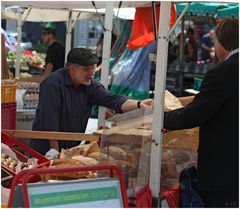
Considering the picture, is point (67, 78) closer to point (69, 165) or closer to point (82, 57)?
point (82, 57)

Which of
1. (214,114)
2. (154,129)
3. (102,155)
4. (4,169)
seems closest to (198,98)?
(214,114)

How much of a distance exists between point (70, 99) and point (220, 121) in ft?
5.92

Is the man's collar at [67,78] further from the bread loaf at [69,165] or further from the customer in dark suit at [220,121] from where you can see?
the customer in dark suit at [220,121]

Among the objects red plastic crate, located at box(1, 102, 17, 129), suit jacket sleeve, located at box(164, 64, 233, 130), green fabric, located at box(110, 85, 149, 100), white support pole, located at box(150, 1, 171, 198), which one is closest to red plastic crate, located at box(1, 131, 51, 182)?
white support pole, located at box(150, 1, 171, 198)

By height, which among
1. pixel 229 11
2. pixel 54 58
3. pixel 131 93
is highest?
pixel 229 11

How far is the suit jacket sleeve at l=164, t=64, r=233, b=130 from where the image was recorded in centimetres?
288

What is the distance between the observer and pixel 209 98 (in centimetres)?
291

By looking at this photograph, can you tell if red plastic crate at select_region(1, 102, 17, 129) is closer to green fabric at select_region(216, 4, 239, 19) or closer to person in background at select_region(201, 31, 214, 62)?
green fabric at select_region(216, 4, 239, 19)

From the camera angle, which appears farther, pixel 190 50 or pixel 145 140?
pixel 190 50

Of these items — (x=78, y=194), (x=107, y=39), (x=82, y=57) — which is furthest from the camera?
→ (x=107, y=39)

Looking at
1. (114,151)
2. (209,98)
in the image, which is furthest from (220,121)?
(114,151)

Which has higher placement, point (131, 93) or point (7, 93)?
point (7, 93)

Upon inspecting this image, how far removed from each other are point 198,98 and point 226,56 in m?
0.28

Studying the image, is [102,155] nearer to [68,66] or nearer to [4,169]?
[4,169]
